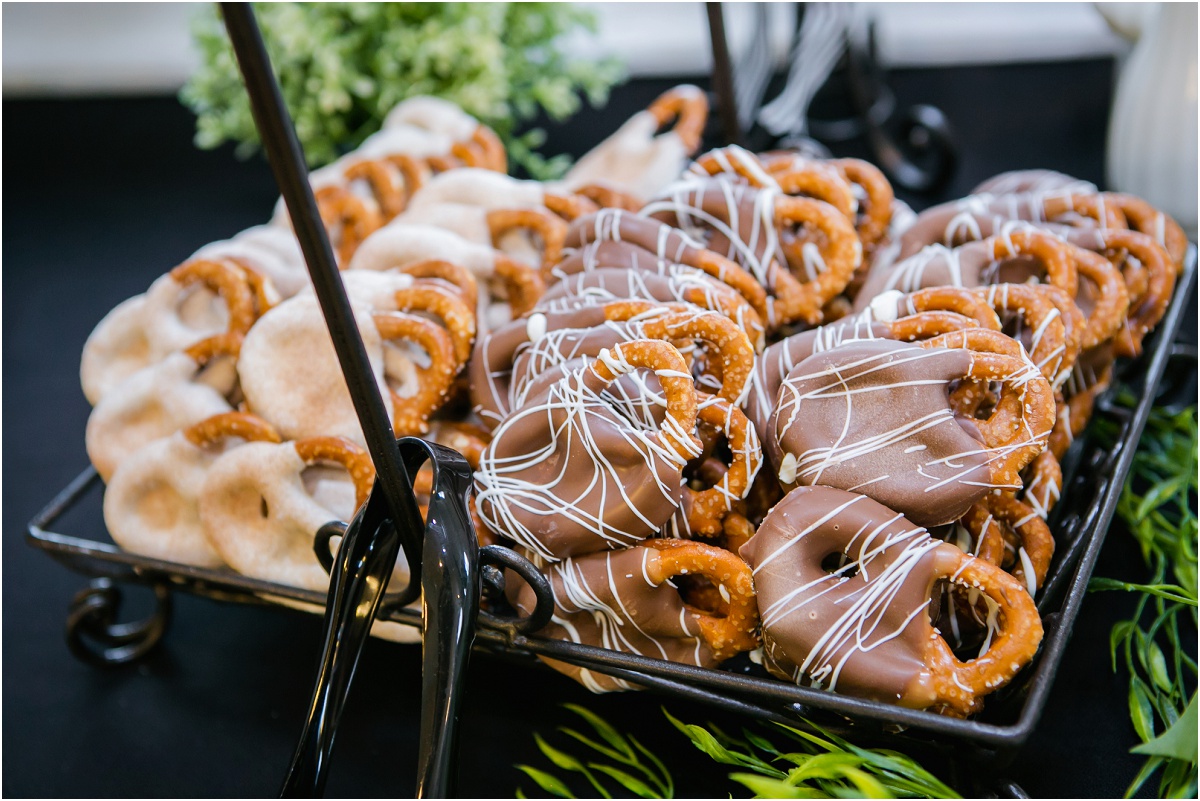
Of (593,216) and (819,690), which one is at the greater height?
(593,216)

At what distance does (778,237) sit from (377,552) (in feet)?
1.71

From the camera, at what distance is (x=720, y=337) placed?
0.80 metres

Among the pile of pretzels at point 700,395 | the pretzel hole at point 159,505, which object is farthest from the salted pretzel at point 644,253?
the pretzel hole at point 159,505

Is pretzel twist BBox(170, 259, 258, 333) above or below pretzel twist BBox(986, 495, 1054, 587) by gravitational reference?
above

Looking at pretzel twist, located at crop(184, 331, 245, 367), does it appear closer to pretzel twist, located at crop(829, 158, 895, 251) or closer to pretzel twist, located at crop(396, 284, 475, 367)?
pretzel twist, located at crop(396, 284, 475, 367)

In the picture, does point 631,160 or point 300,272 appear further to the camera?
point 631,160

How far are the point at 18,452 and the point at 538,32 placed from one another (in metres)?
1.30

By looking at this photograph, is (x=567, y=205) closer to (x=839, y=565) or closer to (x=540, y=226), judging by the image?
(x=540, y=226)

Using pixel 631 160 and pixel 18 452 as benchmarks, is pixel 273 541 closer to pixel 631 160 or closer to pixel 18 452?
pixel 631 160

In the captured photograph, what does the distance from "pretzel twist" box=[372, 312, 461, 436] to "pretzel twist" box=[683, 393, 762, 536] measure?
282 millimetres

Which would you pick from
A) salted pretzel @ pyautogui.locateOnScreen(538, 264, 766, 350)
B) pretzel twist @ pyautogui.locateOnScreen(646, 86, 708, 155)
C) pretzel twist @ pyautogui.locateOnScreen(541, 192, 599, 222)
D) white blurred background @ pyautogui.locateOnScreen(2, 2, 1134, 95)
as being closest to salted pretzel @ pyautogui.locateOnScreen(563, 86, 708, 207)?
pretzel twist @ pyautogui.locateOnScreen(646, 86, 708, 155)

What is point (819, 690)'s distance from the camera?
2.27 ft

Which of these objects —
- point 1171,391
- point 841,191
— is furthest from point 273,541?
point 1171,391

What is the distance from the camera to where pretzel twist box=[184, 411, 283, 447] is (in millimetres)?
948
